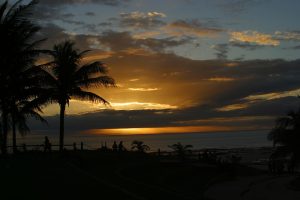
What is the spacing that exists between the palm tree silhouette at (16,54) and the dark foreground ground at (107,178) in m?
3.99

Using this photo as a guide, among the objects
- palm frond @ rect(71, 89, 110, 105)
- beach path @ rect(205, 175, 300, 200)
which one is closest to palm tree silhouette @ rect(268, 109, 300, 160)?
beach path @ rect(205, 175, 300, 200)

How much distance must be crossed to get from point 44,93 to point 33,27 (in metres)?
9.09

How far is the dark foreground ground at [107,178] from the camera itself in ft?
52.1

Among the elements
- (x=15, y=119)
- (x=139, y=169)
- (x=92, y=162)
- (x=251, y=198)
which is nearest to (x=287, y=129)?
(x=251, y=198)

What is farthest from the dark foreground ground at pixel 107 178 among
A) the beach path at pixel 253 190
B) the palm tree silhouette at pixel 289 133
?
the palm tree silhouette at pixel 289 133

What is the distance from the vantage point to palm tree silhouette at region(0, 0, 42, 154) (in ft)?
63.7

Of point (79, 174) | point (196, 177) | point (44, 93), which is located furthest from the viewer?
point (44, 93)

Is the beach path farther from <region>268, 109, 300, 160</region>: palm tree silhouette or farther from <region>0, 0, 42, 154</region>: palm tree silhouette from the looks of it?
<region>0, 0, 42, 154</region>: palm tree silhouette

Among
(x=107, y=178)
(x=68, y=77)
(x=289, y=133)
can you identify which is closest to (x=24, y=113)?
(x=68, y=77)

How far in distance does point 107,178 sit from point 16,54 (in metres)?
→ 7.61

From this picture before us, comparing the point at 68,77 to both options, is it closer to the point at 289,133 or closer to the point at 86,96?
the point at 86,96

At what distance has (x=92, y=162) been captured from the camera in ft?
94.6

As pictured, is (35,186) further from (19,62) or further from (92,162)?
(92,162)

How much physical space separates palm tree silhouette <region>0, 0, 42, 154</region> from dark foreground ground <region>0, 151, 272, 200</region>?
3992 mm
